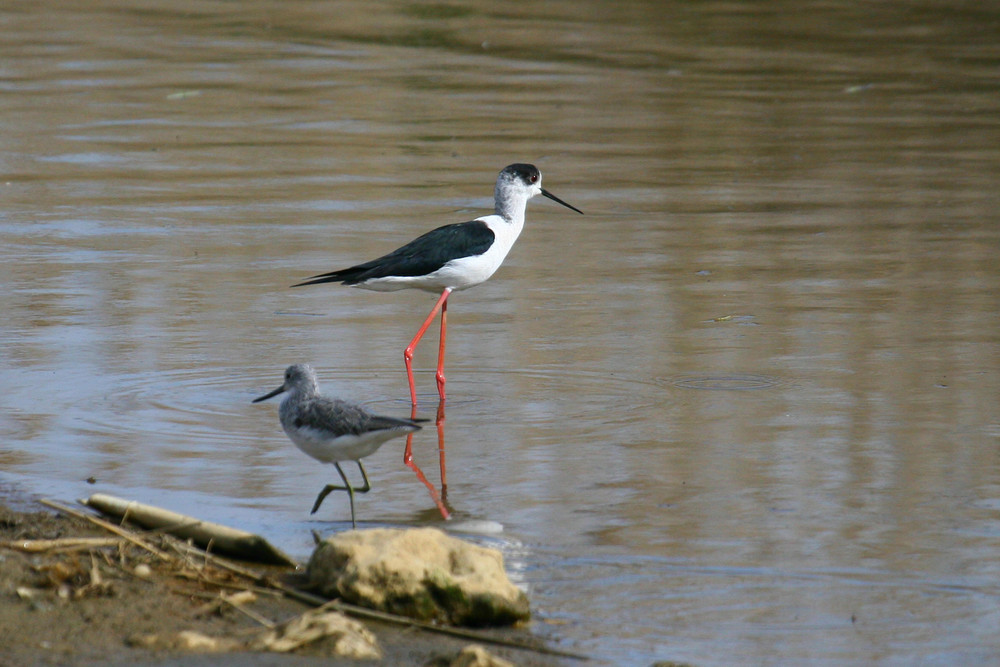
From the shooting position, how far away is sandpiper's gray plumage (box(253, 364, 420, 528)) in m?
5.80

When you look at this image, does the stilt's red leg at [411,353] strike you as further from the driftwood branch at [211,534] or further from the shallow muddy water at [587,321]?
the driftwood branch at [211,534]

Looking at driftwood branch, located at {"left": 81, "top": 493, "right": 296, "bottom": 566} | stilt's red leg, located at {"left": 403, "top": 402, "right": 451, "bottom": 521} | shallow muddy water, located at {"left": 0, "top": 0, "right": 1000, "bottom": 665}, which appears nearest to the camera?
driftwood branch, located at {"left": 81, "top": 493, "right": 296, "bottom": 566}

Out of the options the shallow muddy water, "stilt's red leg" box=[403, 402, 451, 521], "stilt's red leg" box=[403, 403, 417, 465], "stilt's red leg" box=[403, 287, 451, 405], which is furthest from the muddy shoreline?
"stilt's red leg" box=[403, 287, 451, 405]

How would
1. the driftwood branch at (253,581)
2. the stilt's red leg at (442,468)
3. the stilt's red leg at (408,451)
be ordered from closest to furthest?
the driftwood branch at (253,581) → the stilt's red leg at (442,468) → the stilt's red leg at (408,451)

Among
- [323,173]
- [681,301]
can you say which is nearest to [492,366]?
[681,301]

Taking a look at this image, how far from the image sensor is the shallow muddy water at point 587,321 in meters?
5.67

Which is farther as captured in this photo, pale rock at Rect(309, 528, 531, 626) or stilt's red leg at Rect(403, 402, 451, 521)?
stilt's red leg at Rect(403, 402, 451, 521)

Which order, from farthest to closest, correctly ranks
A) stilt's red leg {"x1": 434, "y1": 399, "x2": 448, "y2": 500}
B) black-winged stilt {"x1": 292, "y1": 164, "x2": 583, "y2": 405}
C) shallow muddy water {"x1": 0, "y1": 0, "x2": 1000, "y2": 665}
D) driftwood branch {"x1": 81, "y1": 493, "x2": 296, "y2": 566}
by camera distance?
1. black-winged stilt {"x1": 292, "y1": 164, "x2": 583, "y2": 405}
2. stilt's red leg {"x1": 434, "y1": 399, "x2": 448, "y2": 500}
3. shallow muddy water {"x1": 0, "y1": 0, "x2": 1000, "y2": 665}
4. driftwood branch {"x1": 81, "y1": 493, "x2": 296, "y2": 566}

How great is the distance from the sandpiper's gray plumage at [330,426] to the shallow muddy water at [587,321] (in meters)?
0.29

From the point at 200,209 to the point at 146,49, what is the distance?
9371 millimetres

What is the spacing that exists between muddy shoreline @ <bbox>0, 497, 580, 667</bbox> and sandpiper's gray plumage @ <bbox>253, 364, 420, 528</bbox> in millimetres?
694

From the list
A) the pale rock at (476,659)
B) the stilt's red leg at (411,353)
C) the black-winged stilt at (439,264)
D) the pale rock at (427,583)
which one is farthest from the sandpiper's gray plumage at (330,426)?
the black-winged stilt at (439,264)

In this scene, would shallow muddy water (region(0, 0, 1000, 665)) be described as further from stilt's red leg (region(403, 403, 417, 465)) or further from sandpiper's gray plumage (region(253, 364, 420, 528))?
sandpiper's gray plumage (region(253, 364, 420, 528))

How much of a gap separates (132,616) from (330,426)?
137cm
